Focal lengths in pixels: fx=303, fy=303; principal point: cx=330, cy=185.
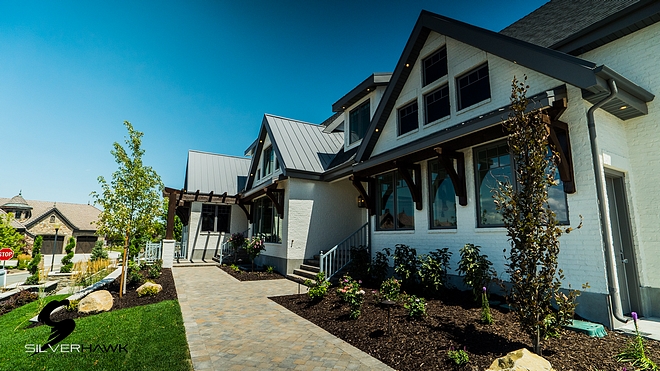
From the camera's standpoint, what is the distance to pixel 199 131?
21.1 meters

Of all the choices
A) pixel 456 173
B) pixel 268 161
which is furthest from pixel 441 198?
pixel 268 161

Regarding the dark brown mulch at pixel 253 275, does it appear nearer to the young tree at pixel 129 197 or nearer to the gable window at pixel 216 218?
the young tree at pixel 129 197

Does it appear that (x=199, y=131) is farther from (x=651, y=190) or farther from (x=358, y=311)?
(x=651, y=190)

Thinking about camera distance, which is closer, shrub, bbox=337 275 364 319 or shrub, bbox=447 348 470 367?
→ shrub, bbox=447 348 470 367

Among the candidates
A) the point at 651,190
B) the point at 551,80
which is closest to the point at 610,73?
the point at 551,80

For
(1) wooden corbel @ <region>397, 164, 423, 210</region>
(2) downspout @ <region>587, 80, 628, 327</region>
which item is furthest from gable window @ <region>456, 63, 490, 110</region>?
(2) downspout @ <region>587, 80, 628, 327</region>

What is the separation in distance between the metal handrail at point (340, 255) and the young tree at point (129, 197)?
547 centimetres

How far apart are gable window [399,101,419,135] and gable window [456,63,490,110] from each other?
63.2 inches

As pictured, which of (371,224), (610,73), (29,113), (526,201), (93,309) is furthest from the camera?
(371,224)

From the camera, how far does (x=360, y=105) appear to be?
41.4 feet

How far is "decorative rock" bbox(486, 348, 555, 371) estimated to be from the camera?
2.94m

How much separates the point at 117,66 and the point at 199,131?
10.7 metres

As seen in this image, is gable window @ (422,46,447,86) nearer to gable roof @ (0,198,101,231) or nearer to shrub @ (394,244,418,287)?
shrub @ (394,244,418,287)

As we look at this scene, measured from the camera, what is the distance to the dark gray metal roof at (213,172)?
19.4m
